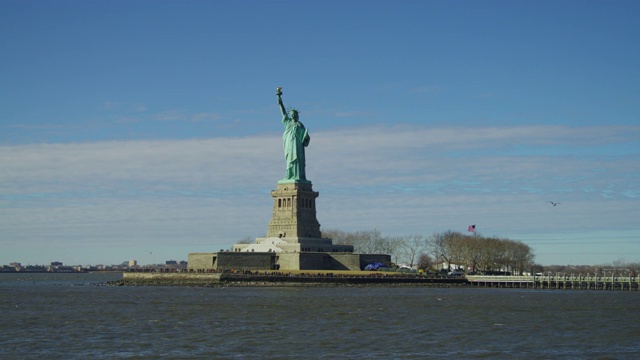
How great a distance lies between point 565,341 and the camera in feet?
163

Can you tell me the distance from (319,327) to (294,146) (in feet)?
231

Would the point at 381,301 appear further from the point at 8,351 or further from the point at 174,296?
the point at 8,351

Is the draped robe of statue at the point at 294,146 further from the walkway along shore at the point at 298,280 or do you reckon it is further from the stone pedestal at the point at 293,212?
the walkway along shore at the point at 298,280

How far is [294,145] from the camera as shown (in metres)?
125

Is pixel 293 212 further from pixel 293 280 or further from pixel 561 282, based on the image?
pixel 561 282

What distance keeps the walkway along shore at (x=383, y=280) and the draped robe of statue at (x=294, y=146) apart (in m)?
17.9

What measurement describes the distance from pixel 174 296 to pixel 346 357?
46.3 meters

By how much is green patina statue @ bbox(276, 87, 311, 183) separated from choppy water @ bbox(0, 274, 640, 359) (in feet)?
131

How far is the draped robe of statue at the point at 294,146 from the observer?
125 m

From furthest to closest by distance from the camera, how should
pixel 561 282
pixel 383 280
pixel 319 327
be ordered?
1. pixel 561 282
2. pixel 383 280
3. pixel 319 327

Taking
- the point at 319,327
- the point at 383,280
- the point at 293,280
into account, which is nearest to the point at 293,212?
the point at 293,280

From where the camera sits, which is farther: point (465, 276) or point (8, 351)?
point (465, 276)

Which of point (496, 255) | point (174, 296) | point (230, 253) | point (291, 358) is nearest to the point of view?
point (291, 358)

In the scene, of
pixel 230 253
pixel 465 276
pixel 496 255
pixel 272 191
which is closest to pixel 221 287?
pixel 230 253
